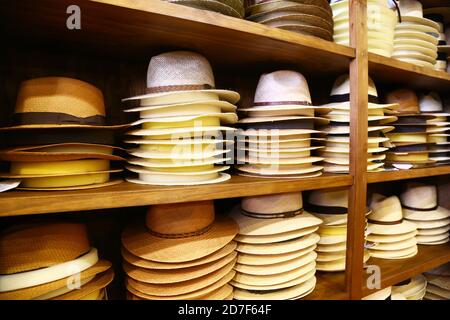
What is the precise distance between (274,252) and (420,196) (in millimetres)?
1089

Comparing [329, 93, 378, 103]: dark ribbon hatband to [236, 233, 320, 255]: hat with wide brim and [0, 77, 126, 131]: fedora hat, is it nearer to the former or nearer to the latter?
[236, 233, 320, 255]: hat with wide brim

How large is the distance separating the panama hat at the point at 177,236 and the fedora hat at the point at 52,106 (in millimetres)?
321

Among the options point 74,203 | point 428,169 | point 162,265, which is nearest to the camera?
point 74,203

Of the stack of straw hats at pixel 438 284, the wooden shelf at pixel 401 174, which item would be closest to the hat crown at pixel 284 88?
the wooden shelf at pixel 401 174

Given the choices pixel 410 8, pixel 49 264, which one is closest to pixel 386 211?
pixel 410 8

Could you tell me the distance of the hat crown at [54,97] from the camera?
66cm

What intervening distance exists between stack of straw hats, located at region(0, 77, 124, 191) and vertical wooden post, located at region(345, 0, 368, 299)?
2.68 feet

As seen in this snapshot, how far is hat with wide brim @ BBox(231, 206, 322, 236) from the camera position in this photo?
88 cm

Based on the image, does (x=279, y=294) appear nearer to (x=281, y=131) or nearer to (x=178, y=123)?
(x=281, y=131)

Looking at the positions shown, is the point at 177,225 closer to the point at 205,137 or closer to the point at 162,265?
the point at 162,265
